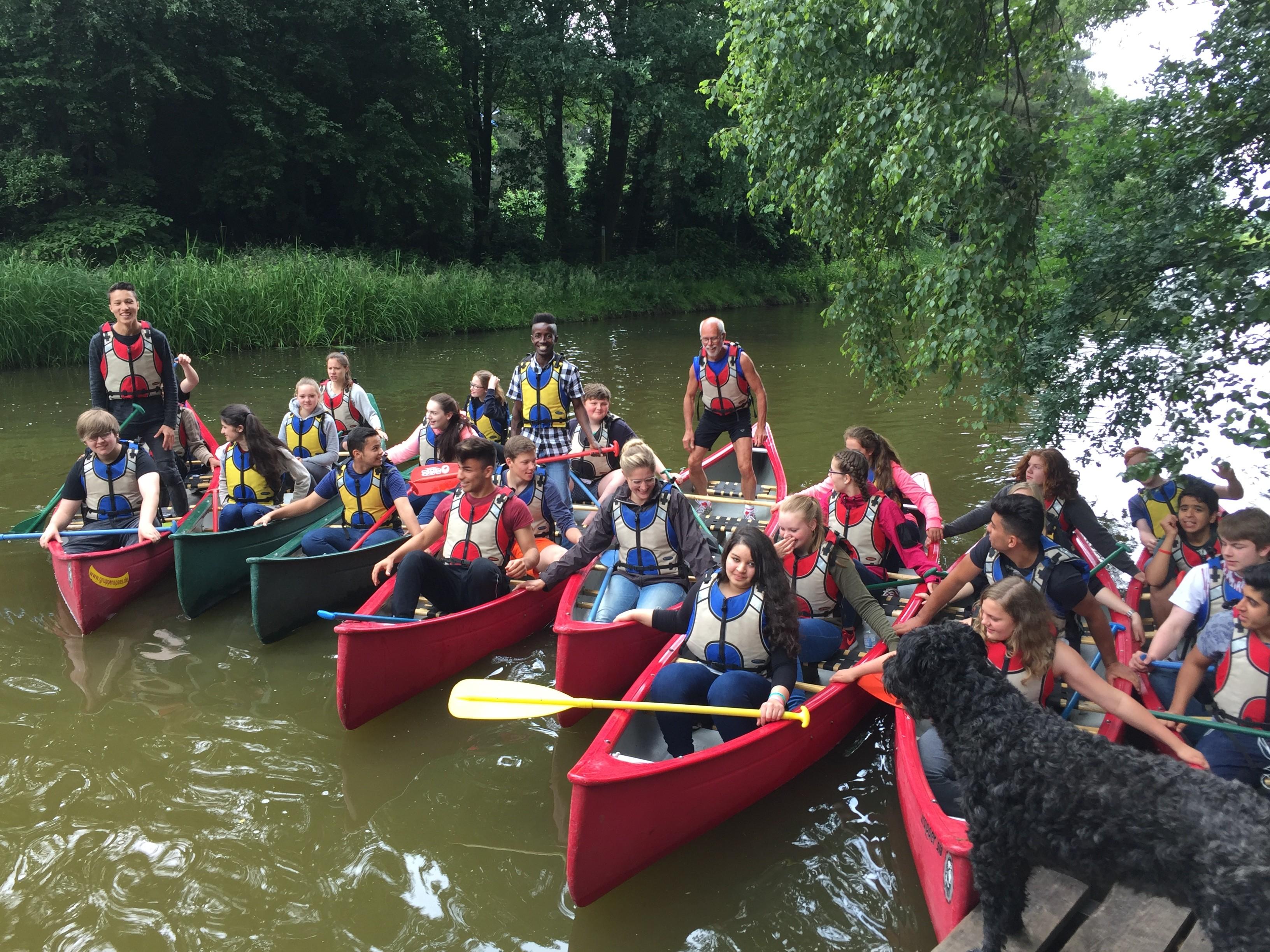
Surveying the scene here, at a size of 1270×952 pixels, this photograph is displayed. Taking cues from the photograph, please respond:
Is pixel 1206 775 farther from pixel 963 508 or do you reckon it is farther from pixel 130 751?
pixel 963 508

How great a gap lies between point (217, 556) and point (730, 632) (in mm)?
3357

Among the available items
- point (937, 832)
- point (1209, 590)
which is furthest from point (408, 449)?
point (1209, 590)

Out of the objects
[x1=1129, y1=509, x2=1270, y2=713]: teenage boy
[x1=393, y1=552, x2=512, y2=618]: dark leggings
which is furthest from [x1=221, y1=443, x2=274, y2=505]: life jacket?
[x1=1129, y1=509, x2=1270, y2=713]: teenage boy

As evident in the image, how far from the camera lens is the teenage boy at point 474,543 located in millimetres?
4664

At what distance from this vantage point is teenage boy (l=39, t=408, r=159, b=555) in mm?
5312

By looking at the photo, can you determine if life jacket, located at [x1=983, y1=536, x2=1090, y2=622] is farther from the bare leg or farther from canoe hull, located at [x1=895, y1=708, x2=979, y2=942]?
the bare leg

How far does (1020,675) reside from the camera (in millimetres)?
3088

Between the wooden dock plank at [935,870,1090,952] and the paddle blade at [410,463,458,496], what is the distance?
13.0 feet

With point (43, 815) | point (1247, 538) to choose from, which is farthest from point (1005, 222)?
point (43, 815)

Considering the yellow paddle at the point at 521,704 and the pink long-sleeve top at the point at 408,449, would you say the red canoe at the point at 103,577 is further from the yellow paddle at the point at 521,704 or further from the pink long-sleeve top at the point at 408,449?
the yellow paddle at the point at 521,704

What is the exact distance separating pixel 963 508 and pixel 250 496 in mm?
5449

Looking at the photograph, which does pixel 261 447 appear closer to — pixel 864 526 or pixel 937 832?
pixel 864 526

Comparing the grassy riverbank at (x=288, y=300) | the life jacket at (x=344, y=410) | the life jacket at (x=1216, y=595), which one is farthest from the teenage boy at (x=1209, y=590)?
the grassy riverbank at (x=288, y=300)

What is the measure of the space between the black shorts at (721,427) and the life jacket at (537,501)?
5.90 feet
